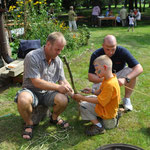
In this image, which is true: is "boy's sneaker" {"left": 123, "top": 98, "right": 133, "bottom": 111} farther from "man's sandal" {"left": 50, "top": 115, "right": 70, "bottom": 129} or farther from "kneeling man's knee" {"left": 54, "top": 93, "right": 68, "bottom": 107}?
"kneeling man's knee" {"left": 54, "top": 93, "right": 68, "bottom": 107}

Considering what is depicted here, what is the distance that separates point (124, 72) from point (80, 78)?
187 centimetres

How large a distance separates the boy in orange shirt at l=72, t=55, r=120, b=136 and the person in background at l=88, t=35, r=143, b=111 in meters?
0.45

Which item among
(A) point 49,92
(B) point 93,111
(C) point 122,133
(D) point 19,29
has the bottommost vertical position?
(C) point 122,133

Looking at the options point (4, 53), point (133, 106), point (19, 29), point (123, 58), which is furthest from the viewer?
point (19, 29)

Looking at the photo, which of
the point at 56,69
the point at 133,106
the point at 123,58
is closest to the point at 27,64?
the point at 56,69

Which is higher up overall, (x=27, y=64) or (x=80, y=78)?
(x=27, y=64)

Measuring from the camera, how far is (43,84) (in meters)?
2.95

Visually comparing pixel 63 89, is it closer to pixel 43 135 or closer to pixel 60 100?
pixel 60 100

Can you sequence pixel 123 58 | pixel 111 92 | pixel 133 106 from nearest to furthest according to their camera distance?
pixel 111 92
pixel 123 58
pixel 133 106

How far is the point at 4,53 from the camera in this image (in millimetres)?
5168

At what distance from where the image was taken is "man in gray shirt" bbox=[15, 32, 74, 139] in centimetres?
288

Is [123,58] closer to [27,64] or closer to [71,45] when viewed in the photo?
[27,64]

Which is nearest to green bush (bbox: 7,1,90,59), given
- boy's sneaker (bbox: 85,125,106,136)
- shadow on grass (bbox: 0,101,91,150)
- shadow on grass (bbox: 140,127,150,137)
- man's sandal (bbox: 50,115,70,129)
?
shadow on grass (bbox: 0,101,91,150)

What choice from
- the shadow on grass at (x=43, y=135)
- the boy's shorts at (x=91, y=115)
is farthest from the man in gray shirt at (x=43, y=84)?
the boy's shorts at (x=91, y=115)
